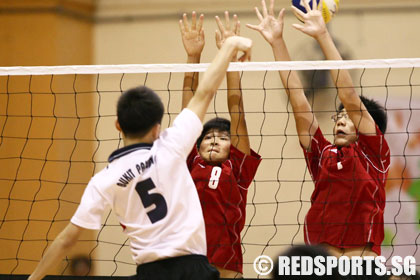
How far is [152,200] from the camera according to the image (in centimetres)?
278

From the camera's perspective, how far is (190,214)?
2.81 metres

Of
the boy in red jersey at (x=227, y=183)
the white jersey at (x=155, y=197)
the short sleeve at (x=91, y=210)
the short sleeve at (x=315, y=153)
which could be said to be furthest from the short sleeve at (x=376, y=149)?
the short sleeve at (x=91, y=210)

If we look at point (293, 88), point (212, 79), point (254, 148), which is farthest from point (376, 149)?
point (254, 148)

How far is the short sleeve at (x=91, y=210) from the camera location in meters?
2.80

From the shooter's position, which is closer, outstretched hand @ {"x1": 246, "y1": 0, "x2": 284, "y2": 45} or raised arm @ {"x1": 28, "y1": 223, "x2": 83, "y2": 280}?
raised arm @ {"x1": 28, "y1": 223, "x2": 83, "y2": 280}

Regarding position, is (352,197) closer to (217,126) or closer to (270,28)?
(217,126)

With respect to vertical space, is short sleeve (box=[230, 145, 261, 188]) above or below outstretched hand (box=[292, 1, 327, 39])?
below

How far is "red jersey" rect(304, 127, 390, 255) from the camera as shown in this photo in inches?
157

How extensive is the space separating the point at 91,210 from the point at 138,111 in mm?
455

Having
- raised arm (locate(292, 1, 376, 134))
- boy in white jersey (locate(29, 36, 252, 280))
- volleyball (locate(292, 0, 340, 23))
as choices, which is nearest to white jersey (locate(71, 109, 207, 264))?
boy in white jersey (locate(29, 36, 252, 280))

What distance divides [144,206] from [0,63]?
596cm

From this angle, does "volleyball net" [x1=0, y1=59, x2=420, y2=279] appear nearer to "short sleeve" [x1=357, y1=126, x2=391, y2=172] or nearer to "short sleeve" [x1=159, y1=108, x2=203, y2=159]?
"short sleeve" [x1=357, y1=126, x2=391, y2=172]

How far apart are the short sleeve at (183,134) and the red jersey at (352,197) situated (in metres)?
1.46

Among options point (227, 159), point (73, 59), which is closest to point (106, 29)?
point (73, 59)
